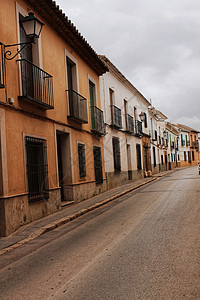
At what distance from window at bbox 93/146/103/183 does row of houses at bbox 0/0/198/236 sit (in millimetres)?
46

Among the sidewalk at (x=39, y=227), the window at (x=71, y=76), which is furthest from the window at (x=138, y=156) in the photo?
the sidewalk at (x=39, y=227)

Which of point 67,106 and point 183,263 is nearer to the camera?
point 183,263

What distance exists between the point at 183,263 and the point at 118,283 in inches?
39.0

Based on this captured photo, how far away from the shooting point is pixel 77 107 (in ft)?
37.1

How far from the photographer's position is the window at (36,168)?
7.99 meters

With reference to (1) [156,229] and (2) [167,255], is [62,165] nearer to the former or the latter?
(1) [156,229]

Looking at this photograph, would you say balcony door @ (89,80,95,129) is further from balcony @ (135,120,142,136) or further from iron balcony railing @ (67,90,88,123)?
balcony @ (135,120,142,136)

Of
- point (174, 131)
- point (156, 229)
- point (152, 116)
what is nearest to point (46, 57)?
point (156, 229)

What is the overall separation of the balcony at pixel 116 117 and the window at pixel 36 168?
26.1ft

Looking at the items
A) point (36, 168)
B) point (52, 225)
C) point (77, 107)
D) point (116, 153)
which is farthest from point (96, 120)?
point (52, 225)

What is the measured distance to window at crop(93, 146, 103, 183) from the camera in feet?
44.7

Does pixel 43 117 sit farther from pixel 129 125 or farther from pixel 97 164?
pixel 129 125

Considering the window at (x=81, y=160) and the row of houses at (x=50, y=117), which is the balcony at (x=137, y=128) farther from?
the window at (x=81, y=160)

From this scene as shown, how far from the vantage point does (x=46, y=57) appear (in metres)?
9.36
